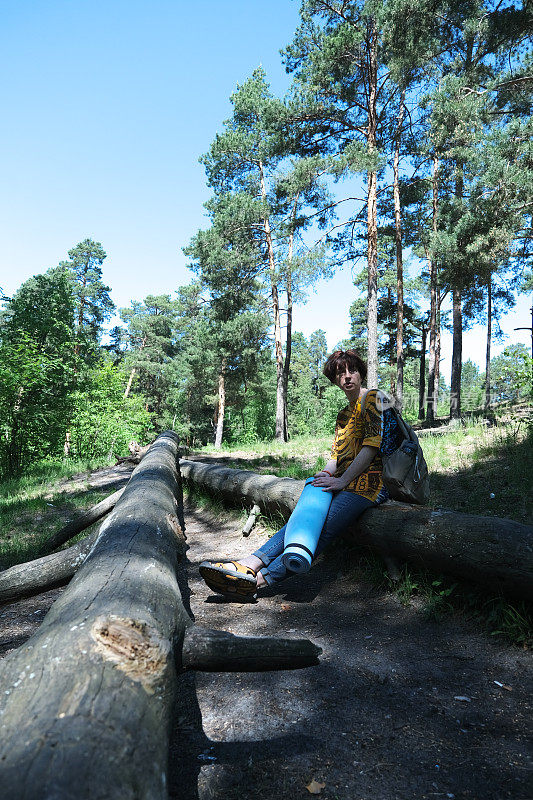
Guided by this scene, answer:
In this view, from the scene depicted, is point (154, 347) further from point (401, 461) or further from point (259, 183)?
point (401, 461)

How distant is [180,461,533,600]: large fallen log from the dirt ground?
0.34 m

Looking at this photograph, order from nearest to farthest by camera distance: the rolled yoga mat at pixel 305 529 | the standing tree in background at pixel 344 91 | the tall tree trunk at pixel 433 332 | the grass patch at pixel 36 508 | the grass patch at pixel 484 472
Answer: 1. the rolled yoga mat at pixel 305 529
2. the grass patch at pixel 484 472
3. the grass patch at pixel 36 508
4. the standing tree in background at pixel 344 91
5. the tall tree trunk at pixel 433 332

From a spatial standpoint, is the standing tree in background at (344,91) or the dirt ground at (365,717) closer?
the dirt ground at (365,717)

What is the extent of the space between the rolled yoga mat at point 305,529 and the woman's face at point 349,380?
854 mm

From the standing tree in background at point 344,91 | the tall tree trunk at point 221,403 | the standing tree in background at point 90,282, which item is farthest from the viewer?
the standing tree in background at point 90,282

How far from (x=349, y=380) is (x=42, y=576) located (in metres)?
2.95

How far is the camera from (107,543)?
2.65 metres

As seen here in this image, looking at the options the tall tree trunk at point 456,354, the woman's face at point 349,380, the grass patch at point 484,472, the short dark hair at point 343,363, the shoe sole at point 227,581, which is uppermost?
the tall tree trunk at point 456,354

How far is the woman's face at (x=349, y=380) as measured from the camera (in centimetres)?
356

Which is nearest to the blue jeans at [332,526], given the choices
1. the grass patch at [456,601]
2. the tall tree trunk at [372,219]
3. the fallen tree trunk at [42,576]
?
the grass patch at [456,601]

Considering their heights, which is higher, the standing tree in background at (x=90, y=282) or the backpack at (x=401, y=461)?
the standing tree in background at (x=90, y=282)

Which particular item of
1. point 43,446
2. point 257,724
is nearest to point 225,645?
Result: point 257,724

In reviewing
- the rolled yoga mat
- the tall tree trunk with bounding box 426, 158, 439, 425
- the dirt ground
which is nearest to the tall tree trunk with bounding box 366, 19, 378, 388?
the tall tree trunk with bounding box 426, 158, 439, 425

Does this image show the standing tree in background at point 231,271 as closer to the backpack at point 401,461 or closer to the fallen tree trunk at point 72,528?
the fallen tree trunk at point 72,528
